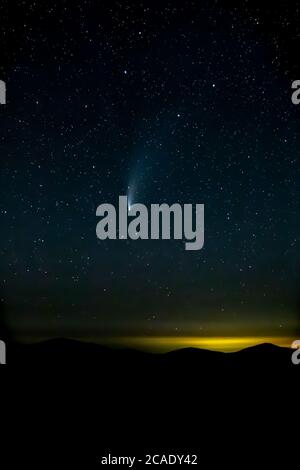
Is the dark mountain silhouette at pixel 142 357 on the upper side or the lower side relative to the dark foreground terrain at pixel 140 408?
upper

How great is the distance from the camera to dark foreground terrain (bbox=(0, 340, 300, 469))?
11.8 ft

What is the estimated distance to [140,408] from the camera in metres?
3.90

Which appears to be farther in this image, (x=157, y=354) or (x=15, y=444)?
(x=157, y=354)

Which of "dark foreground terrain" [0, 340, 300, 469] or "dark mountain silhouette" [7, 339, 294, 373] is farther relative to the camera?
"dark mountain silhouette" [7, 339, 294, 373]

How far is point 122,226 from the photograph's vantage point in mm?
3492

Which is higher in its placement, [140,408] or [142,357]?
[142,357]

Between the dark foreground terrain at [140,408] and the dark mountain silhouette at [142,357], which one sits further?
the dark mountain silhouette at [142,357]

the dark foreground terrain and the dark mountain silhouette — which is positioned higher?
the dark mountain silhouette

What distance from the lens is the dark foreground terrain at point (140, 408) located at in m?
3.58

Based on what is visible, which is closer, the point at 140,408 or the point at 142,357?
the point at 140,408
